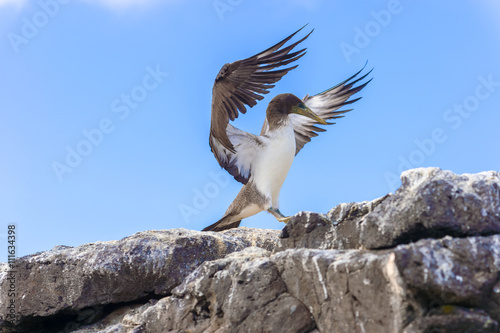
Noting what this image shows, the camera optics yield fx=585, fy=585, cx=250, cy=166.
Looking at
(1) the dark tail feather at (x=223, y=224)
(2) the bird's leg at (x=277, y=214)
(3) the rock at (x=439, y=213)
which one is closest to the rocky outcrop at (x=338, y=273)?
(3) the rock at (x=439, y=213)

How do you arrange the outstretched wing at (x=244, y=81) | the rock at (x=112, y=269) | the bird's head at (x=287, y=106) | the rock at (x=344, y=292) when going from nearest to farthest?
1. the rock at (x=344, y=292)
2. the rock at (x=112, y=269)
3. the outstretched wing at (x=244, y=81)
4. the bird's head at (x=287, y=106)

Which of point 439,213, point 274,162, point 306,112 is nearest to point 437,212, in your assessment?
point 439,213

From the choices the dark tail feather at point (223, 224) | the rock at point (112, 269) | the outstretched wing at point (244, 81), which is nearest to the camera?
the rock at point (112, 269)

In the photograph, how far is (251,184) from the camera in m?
10.6

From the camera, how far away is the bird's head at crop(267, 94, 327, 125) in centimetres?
1066

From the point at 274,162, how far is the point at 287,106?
3.62 feet

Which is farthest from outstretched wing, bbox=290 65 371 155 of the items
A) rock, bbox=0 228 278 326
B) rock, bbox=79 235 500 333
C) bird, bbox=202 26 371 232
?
rock, bbox=79 235 500 333

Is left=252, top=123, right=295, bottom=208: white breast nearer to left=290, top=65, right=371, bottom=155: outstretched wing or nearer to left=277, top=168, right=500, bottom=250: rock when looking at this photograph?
left=290, top=65, right=371, bottom=155: outstretched wing

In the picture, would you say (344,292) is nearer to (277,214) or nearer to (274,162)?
(277,214)

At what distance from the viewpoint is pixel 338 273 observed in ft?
15.3

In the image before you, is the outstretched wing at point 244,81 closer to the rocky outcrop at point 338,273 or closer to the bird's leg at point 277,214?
the bird's leg at point 277,214

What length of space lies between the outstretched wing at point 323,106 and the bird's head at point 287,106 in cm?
104

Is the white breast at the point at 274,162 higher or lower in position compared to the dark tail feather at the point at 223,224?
higher

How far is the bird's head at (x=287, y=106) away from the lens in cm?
1066
